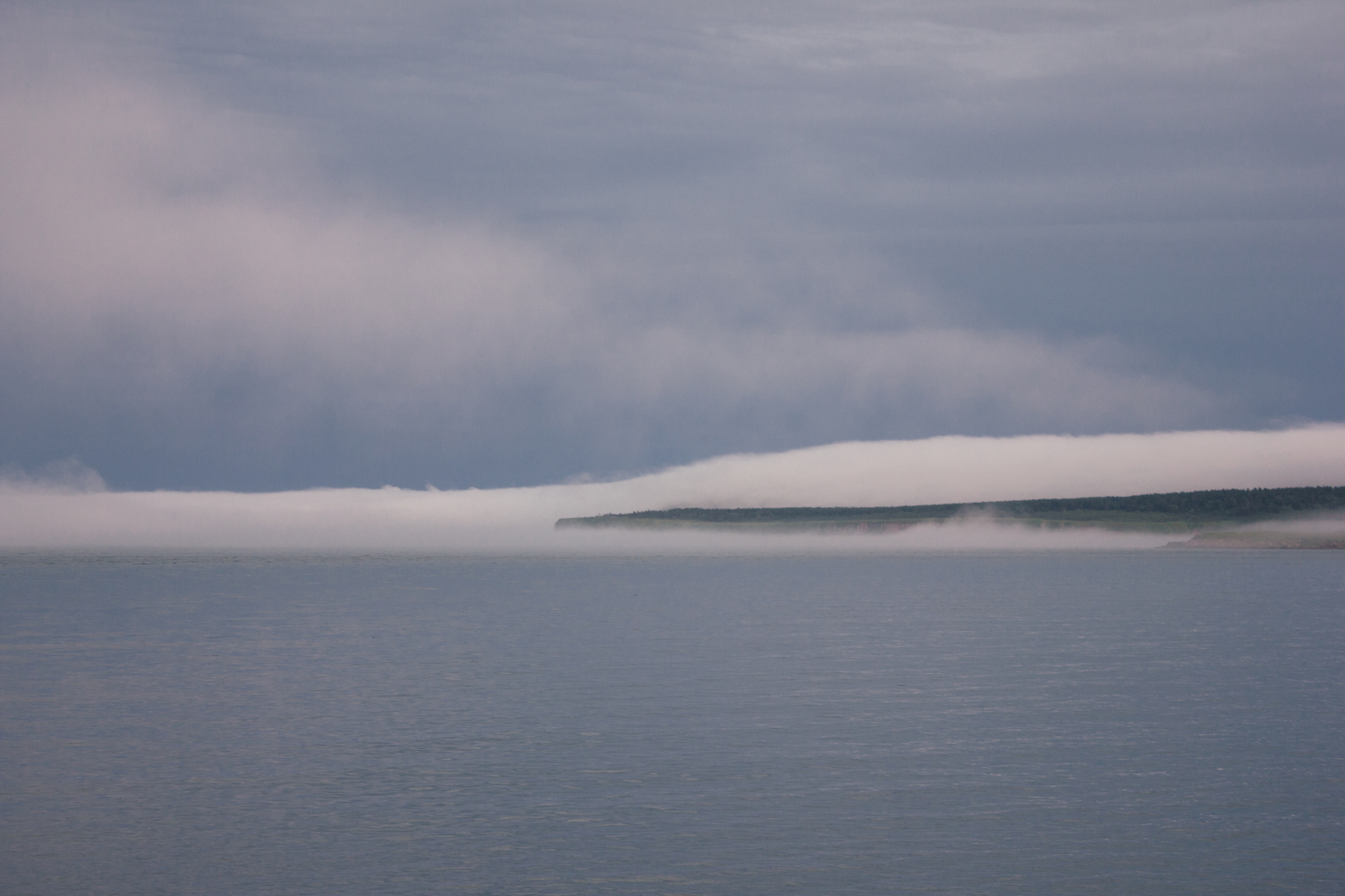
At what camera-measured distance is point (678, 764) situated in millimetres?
37594

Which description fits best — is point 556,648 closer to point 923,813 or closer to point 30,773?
point 30,773

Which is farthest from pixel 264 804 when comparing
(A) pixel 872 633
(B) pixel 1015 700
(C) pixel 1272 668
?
(A) pixel 872 633

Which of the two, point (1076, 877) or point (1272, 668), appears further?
point (1272, 668)

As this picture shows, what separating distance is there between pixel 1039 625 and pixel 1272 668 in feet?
101

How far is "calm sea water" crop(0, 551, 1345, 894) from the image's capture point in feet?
88.2

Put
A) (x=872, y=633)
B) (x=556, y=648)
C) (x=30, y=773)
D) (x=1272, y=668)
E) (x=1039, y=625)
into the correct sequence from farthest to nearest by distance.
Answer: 1. (x=1039, y=625)
2. (x=872, y=633)
3. (x=556, y=648)
4. (x=1272, y=668)
5. (x=30, y=773)

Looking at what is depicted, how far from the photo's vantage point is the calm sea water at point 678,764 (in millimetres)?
26875

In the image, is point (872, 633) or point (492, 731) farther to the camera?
point (872, 633)

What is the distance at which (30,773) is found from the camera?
36.7 meters

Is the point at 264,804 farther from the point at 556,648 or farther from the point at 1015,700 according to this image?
the point at 556,648

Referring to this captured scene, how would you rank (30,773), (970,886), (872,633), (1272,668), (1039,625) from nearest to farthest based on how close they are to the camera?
(970,886) → (30,773) → (1272,668) → (872,633) → (1039,625)

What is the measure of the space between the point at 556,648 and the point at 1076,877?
2097 inches

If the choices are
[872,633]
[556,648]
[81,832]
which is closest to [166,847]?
[81,832]

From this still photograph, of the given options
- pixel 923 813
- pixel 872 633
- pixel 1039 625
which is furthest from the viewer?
pixel 1039 625
